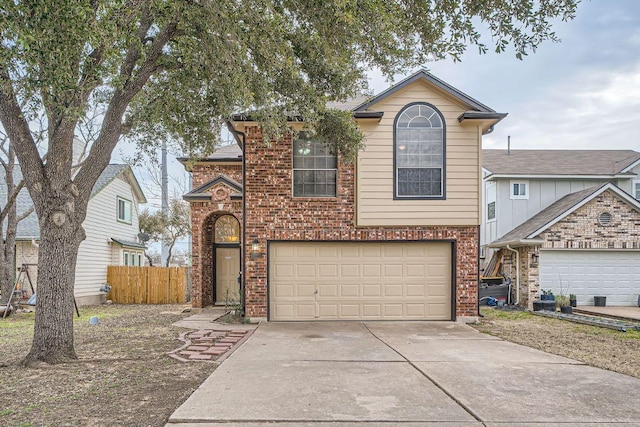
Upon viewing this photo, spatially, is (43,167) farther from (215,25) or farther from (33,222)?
(33,222)

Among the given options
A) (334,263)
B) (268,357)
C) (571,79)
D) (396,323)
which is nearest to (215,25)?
(268,357)

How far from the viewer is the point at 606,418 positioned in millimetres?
4305

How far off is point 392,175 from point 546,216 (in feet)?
29.6

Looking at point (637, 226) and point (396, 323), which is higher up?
point (637, 226)

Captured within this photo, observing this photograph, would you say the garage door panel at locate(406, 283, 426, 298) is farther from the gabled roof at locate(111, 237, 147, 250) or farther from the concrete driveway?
the gabled roof at locate(111, 237, 147, 250)

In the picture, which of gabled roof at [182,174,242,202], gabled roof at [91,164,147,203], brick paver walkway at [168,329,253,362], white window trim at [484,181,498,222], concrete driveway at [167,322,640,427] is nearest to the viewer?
concrete driveway at [167,322,640,427]

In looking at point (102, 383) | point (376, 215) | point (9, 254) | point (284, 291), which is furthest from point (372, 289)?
point (9, 254)

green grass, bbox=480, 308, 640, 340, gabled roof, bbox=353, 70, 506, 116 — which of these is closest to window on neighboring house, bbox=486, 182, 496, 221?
green grass, bbox=480, 308, 640, 340

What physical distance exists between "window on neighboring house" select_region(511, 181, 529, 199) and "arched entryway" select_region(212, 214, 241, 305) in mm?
11742

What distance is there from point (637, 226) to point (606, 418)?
13.7 meters

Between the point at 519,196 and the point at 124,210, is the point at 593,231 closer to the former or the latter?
the point at 519,196

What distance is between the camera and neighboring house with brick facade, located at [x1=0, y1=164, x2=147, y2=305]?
615 inches

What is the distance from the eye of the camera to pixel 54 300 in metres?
6.53

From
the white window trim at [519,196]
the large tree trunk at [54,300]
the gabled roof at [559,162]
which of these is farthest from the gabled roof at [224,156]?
the white window trim at [519,196]
